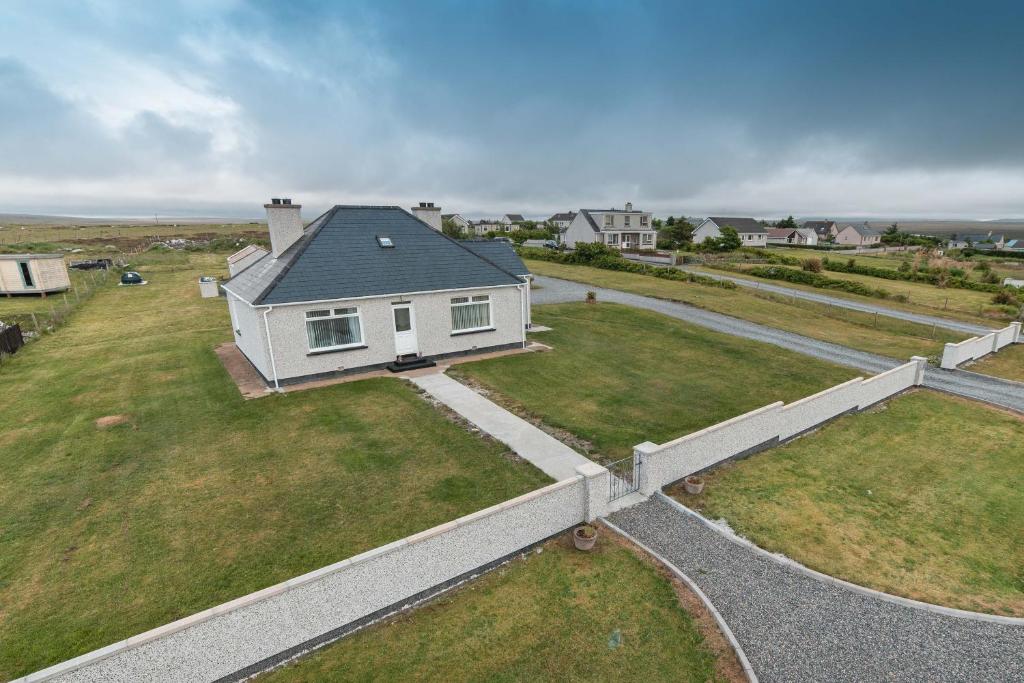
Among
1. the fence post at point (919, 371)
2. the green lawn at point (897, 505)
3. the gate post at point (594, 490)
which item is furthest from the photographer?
the fence post at point (919, 371)

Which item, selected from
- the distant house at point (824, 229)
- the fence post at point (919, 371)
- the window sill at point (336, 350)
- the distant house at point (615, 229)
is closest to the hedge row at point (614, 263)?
the distant house at point (615, 229)

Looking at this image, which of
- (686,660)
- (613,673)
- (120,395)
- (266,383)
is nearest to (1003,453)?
(686,660)

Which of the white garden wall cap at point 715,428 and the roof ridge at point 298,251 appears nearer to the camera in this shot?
the white garden wall cap at point 715,428

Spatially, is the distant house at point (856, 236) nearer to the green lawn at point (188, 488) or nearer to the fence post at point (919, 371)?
the fence post at point (919, 371)

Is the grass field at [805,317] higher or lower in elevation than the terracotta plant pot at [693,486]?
lower

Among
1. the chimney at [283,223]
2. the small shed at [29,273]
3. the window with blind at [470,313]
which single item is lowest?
the window with blind at [470,313]

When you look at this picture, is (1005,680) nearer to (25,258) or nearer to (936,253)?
(25,258)

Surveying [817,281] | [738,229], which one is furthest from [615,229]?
[817,281]
